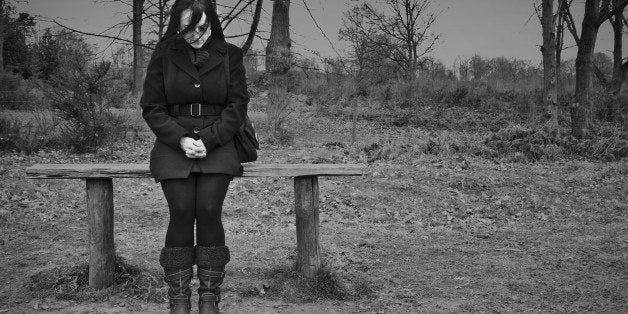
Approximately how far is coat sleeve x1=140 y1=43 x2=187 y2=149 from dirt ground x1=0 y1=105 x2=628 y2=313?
1386 mm

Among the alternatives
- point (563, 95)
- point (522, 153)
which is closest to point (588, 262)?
point (522, 153)

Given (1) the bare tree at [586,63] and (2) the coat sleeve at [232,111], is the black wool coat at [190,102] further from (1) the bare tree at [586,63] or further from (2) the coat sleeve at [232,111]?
(1) the bare tree at [586,63]

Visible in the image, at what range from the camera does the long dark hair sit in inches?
133

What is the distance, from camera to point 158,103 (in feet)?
11.3

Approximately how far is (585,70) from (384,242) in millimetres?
9765

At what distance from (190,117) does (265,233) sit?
2.61 meters

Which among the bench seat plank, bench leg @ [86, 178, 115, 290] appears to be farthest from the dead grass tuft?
bench leg @ [86, 178, 115, 290]

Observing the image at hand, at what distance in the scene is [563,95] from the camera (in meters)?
21.0

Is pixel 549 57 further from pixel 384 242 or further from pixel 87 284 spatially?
pixel 87 284

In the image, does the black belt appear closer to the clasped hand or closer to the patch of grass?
the clasped hand

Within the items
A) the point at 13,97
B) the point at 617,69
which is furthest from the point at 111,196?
the point at 617,69

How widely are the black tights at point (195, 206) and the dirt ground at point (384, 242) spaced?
762mm

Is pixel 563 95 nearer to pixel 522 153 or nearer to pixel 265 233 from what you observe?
pixel 522 153

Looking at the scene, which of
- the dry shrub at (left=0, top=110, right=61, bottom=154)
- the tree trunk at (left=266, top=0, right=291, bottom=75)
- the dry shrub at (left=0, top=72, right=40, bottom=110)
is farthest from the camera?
the dry shrub at (left=0, top=72, right=40, bottom=110)
